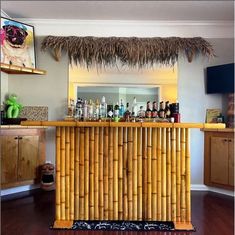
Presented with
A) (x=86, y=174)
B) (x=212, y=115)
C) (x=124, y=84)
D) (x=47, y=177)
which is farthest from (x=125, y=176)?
(x=212, y=115)

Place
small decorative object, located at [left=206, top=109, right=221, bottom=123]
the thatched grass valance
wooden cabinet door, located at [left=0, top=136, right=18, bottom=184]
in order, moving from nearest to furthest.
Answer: wooden cabinet door, located at [left=0, top=136, right=18, bottom=184] < the thatched grass valance < small decorative object, located at [left=206, top=109, right=221, bottom=123]

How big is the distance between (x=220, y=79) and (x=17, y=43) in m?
3.02

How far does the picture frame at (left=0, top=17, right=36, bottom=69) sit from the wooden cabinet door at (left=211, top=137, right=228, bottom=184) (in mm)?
2954

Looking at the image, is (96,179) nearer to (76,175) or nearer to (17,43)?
(76,175)

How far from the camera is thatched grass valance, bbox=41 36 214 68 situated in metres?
3.82

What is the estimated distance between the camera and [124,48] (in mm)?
A: 3805

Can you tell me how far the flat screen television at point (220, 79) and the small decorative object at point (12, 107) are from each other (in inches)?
114

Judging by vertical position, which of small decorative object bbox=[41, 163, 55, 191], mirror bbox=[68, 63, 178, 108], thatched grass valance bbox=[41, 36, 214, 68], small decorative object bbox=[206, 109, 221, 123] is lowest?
small decorative object bbox=[41, 163, 55, 191]

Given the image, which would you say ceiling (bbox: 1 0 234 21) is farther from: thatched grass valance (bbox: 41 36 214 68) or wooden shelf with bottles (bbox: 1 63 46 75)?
wooden shelf with bottles (bbox: 1 63 46 75)

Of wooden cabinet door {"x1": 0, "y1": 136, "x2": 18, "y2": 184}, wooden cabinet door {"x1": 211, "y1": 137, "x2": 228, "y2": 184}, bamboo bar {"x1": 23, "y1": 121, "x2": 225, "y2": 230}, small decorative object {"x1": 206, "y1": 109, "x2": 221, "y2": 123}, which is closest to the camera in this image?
bamboo bar {"x1": 23, "y1": 121, "x2": 225, "y2": 230}

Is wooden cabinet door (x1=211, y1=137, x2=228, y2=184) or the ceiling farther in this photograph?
wooden cabinet door (x1=211, y1=137, x2=228, y2=184)

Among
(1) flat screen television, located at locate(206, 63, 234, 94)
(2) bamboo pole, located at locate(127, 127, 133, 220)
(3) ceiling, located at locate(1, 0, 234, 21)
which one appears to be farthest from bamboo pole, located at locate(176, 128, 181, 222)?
(3) ceiling, located at locate(1, 0, 234, 21)

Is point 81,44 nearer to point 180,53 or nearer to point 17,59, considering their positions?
point 17,59

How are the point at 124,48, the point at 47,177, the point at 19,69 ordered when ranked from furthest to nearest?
the point at 124,48
the point at 47,177
the point at 19,69
